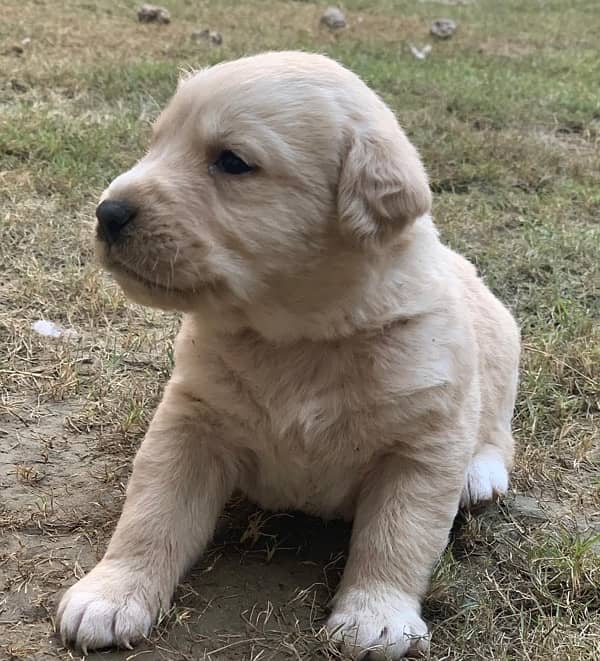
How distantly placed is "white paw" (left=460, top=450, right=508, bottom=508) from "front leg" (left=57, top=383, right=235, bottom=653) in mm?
832

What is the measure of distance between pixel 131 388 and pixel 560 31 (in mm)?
12132

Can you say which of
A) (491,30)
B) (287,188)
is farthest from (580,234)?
(491,30)

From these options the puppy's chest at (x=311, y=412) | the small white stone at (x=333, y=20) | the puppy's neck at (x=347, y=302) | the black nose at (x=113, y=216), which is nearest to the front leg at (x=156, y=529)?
the puppy's chest at (x=311, y=412)

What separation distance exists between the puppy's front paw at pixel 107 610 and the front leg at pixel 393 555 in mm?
515

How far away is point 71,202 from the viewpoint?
5113 millimetres

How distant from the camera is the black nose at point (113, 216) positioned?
7.30 ft

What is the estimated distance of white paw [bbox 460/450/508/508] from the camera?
292 cm

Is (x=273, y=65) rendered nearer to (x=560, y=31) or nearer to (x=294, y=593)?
(x=294, y=593)

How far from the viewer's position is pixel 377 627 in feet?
7.48

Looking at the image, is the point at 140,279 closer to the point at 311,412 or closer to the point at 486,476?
the point at 311,412

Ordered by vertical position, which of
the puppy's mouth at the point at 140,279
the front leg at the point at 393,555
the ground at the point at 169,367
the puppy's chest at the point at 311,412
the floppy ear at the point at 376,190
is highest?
the floppy ear at the point at 376,190

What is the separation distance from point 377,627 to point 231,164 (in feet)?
4.25

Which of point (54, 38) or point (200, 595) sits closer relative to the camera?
point (200, 595)

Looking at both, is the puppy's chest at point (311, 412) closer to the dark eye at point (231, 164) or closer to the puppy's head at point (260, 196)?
the puppy's head at point (260, 196)
